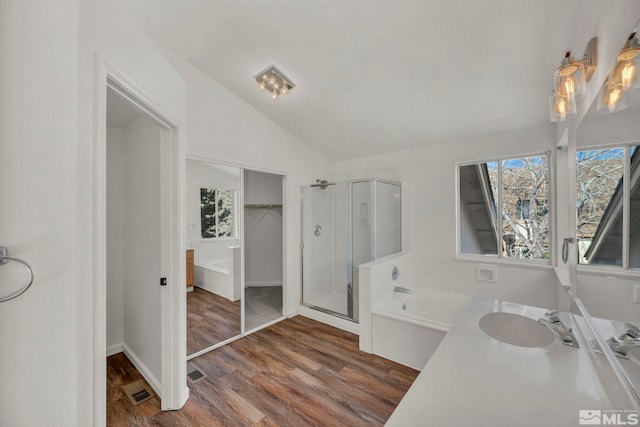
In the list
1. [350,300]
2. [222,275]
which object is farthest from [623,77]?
[222,275]

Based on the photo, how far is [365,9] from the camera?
158 centimetres

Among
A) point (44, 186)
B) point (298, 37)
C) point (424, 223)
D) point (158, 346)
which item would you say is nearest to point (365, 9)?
point (298, 37)

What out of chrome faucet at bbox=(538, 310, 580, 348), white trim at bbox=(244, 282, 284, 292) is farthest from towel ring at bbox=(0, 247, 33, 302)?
white trim at bbox=(244, 282, 284, 292)

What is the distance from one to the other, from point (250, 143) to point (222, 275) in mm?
1554

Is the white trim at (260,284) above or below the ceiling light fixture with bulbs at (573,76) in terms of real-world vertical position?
below

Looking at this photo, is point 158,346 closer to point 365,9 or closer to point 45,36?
point 45,36

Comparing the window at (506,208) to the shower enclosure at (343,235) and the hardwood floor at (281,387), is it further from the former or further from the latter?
the hardwood floor at (281,387)

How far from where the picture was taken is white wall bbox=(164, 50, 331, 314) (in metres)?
2.33

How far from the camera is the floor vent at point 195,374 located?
206 centimetres

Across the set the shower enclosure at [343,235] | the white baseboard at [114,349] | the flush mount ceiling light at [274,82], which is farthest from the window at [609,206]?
the white baseboard at [114,349]

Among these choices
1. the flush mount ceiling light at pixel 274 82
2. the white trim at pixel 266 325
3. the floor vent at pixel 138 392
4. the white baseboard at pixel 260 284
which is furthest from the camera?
the white baseboard at pixel 260 284

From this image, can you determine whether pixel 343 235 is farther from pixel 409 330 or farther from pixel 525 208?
pixel 525 208

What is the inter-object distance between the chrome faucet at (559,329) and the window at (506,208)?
Answer: 1651 millimetres

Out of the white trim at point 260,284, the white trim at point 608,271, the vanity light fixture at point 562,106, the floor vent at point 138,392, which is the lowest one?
the floor vent at point 138,392
